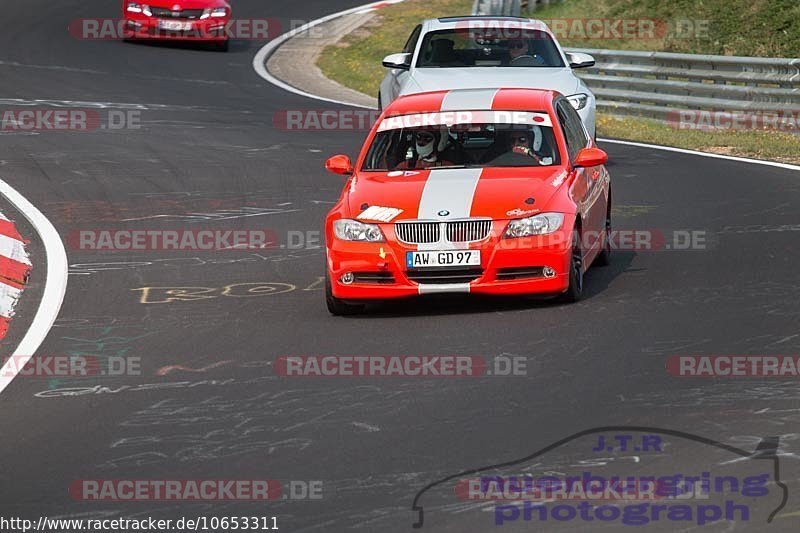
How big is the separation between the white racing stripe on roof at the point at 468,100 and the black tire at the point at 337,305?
6.36ft

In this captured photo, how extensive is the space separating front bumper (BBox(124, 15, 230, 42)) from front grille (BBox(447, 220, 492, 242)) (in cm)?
2141

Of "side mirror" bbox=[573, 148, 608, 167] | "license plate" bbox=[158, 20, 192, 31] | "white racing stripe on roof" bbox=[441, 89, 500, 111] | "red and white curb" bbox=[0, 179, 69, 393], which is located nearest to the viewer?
"red and white curb" bbox=[0, 179, 69, 393]

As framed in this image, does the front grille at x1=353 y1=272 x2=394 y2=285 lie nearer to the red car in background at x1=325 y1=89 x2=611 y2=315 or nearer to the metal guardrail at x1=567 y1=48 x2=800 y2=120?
the red car in background at x1=325 y1=89 x2=611 y2=315

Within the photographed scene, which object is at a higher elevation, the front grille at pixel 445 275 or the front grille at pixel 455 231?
the front grille at pixel 455 231

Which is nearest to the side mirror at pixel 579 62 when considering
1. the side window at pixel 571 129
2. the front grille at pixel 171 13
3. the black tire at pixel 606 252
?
the side window at pixel 571 129

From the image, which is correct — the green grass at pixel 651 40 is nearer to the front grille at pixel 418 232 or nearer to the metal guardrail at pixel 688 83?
the metal guardrail at pixel 688 83

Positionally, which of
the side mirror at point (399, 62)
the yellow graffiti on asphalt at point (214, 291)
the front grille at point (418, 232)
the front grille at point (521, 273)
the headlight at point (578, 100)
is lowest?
the yellow graffiti on asphalt at point (214, 291)

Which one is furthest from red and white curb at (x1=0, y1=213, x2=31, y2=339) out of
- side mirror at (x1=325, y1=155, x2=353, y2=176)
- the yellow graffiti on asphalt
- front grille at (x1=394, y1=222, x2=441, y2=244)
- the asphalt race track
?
front grille at (x1=394, y1=222, x2=441, y2=244)

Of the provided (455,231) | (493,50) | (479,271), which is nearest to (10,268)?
(455,231)

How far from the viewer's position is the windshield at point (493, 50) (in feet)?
57.4

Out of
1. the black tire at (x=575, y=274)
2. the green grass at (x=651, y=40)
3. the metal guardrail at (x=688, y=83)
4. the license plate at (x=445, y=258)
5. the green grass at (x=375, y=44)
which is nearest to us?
the license plate at (x=445, y=258)

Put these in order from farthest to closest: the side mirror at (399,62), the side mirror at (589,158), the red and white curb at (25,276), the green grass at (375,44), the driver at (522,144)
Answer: the green grass at (375,44), the side mirror at (399,62), the driver at (522,144), the side mirror at (589,158), the red and white curb at (25,276)

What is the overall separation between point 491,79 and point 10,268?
19.6 feet

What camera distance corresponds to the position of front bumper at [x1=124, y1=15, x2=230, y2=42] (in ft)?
102
